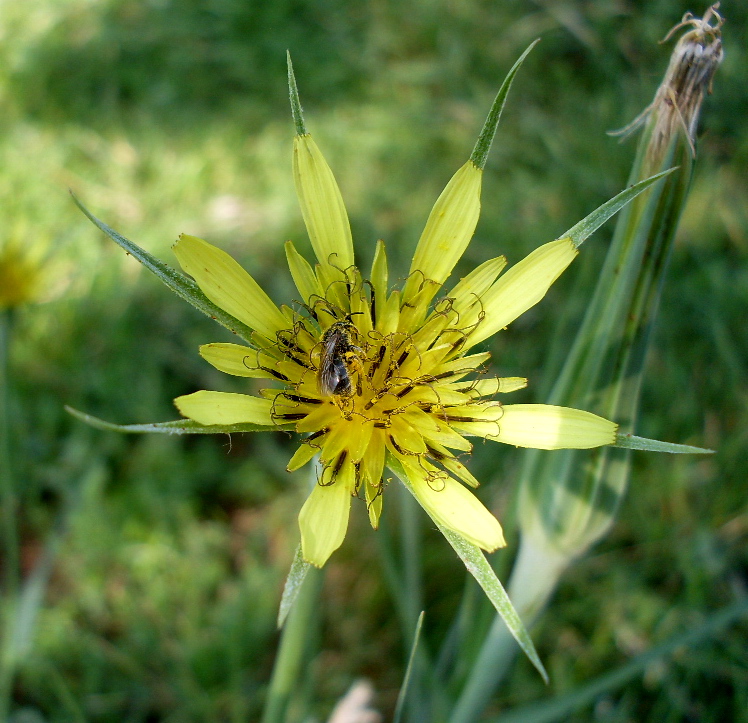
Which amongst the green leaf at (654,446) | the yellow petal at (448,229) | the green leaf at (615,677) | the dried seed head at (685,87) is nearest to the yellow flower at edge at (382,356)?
the yellow petal at (448,229)

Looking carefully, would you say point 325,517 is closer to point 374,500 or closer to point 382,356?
point 374,500

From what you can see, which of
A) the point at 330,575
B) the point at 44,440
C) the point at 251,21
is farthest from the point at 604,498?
the point at 251,21

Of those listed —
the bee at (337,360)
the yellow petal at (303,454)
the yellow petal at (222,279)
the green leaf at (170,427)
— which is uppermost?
the yellow petal at (222,279)

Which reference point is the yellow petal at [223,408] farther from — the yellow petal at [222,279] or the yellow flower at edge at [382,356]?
the yellow petal at [222,279]

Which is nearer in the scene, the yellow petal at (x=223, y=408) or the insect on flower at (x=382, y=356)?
the yellow petal at (x=223, y=408)

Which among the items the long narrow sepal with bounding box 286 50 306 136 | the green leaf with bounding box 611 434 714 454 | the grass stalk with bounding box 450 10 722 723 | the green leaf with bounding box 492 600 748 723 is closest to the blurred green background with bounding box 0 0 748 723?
the grass stalk with bounding box 450 10 722 723

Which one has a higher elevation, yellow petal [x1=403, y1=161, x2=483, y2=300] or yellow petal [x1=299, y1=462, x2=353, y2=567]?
yellow petal [x1=403, y1=161, x2=483, y2=300]

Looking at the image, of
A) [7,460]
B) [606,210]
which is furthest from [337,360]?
[7,460]

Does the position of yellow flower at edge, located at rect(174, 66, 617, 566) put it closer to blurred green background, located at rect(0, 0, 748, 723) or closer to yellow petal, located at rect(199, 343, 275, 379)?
yellow petal, located at rect(199, 343, 275, 379)
